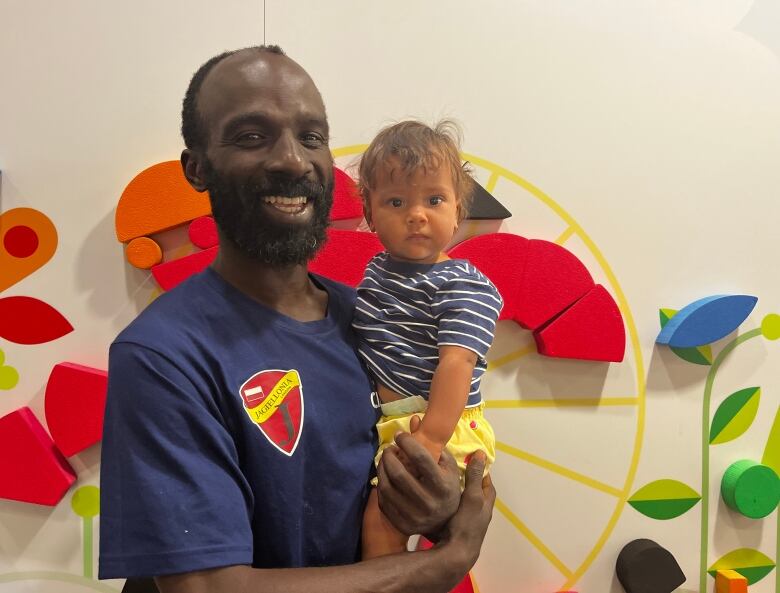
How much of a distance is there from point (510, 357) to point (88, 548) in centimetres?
109

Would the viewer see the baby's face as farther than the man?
Yes

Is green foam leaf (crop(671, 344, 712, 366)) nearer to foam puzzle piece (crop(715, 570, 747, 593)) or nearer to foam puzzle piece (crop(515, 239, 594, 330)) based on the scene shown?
foam puzzle piece (crop(515, 239, 594, 330))

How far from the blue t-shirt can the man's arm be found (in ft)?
0.08

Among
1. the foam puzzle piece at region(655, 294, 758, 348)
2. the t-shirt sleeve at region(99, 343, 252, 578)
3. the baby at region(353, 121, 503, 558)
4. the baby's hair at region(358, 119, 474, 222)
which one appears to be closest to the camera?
the t-shirt sleeve at region(99, 343, 252, 578)

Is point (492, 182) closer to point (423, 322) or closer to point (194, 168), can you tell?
point (423, 322)

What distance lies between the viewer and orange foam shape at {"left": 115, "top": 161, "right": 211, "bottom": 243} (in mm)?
1434

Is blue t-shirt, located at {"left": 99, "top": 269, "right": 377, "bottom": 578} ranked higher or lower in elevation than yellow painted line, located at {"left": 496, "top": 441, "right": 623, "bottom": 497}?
higher

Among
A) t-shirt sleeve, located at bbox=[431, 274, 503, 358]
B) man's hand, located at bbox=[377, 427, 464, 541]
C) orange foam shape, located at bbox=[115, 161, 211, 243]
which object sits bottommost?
man's hand, located at bbox=[377, 427, 464, 541]

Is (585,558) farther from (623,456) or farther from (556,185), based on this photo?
(556,185)

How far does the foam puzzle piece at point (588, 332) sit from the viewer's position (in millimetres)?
1605

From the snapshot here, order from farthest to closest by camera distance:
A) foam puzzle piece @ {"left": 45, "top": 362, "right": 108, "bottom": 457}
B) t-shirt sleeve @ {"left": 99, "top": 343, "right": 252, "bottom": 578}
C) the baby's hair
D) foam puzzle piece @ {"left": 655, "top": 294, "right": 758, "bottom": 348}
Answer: foam puzzle piece @ {"left": 655, "top": 294, "right": 758, "bottom": 348}
foam puzzle piece @ {"left": 45, "top": 362, "right": 108, "bottom": 457}
the baby's hair
t-shirt sleeve @ {"left": 99, "top": 343, "right": 252, "bottom": 578}

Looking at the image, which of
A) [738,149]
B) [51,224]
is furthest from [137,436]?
[738,149]

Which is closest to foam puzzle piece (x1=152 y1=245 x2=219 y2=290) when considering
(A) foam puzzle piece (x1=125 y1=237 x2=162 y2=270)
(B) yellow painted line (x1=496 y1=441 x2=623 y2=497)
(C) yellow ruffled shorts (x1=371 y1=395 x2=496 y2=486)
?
(A) foam puzzle piece (x1=125 y1=237 x2=162 y2=270)

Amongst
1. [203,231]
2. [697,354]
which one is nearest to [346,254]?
[203,231]
